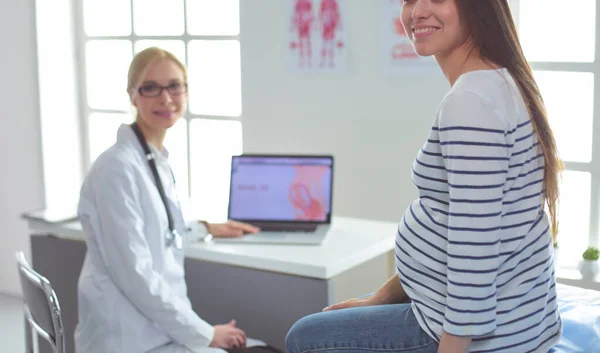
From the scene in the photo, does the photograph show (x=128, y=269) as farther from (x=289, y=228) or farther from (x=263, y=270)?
(x=289, y=228)

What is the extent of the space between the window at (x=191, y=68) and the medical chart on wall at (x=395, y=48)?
877 mm

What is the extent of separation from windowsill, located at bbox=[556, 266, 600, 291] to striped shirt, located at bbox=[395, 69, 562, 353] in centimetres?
134

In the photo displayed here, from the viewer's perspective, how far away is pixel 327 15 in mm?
3037

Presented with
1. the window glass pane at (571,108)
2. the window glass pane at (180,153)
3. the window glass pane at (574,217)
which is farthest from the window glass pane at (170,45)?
the window glass pane at (574,217)

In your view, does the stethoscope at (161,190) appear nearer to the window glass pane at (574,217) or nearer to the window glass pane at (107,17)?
the window glass pane at (574,217)

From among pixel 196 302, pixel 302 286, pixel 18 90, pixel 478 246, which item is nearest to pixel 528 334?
pixel 478 246

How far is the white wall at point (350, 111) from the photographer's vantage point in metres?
2.91

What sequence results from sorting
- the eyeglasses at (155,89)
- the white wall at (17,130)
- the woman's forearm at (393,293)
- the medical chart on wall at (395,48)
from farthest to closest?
the white wall at (17,130), the medical chart on wall at (395,48), the eyeglasses at (155,89), the woman's forearm at (393,293)

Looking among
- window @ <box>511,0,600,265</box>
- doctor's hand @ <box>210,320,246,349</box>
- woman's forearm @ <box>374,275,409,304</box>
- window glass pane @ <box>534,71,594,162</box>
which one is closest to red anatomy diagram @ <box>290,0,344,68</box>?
window @ <box>511,0,600,265</box>

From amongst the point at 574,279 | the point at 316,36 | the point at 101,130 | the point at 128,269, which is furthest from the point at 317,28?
the point at 101,130

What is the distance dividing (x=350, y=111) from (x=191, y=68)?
1.06 meters

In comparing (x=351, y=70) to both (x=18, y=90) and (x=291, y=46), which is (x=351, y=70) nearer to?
(x=291, y=46)

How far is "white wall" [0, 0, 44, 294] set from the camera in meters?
4.11

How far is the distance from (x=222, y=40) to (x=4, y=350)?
1796 mm
